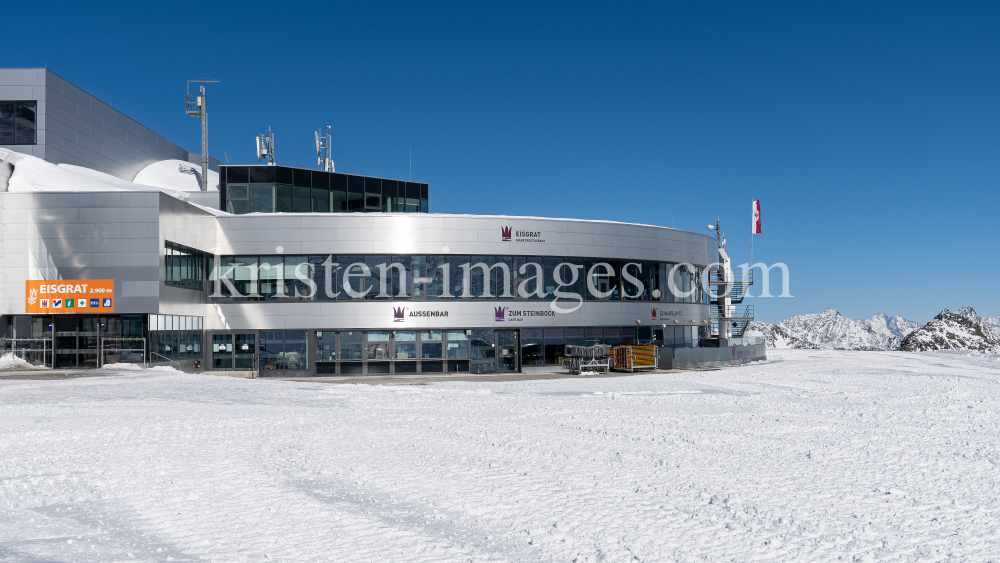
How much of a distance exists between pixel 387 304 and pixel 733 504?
2672 cm

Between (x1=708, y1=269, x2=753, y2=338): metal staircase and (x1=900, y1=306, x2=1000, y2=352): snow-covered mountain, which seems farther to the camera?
(x1=900, y1=306, x2=1000, y2=352): snow-covered mountain

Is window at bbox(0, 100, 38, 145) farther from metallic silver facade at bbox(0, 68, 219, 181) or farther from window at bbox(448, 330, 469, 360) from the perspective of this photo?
window at bbox(448, 330, 469, 360)

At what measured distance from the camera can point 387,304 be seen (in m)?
33.6

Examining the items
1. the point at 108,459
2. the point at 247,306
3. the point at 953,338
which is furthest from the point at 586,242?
the point at 953,338

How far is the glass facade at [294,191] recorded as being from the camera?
35938 millimetres

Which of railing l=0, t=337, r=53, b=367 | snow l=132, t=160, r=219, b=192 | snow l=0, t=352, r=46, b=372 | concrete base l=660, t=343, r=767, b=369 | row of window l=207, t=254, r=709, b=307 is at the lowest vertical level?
concrete base l=660, t=343, r=767, b=369

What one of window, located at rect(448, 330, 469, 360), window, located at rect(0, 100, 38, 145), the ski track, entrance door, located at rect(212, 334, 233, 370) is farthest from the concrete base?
window, located at rect(0, 100, 38, 145)

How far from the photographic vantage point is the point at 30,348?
90.1 feet

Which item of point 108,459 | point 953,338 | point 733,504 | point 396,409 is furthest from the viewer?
point 953,338

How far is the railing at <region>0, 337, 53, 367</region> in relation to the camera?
27.3 m

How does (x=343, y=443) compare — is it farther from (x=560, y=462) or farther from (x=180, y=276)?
(x=180, y=276)

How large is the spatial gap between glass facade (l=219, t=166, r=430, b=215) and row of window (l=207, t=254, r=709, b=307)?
358 centimetres

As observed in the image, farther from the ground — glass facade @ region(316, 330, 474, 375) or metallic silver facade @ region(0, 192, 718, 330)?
metallic silver facade @ region(0, 192, 718, 330)

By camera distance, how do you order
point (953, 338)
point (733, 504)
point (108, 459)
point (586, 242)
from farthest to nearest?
1. point (953, 338)
2. point (586, 242)
3. point (108, 459)
4. point (733, 504)
